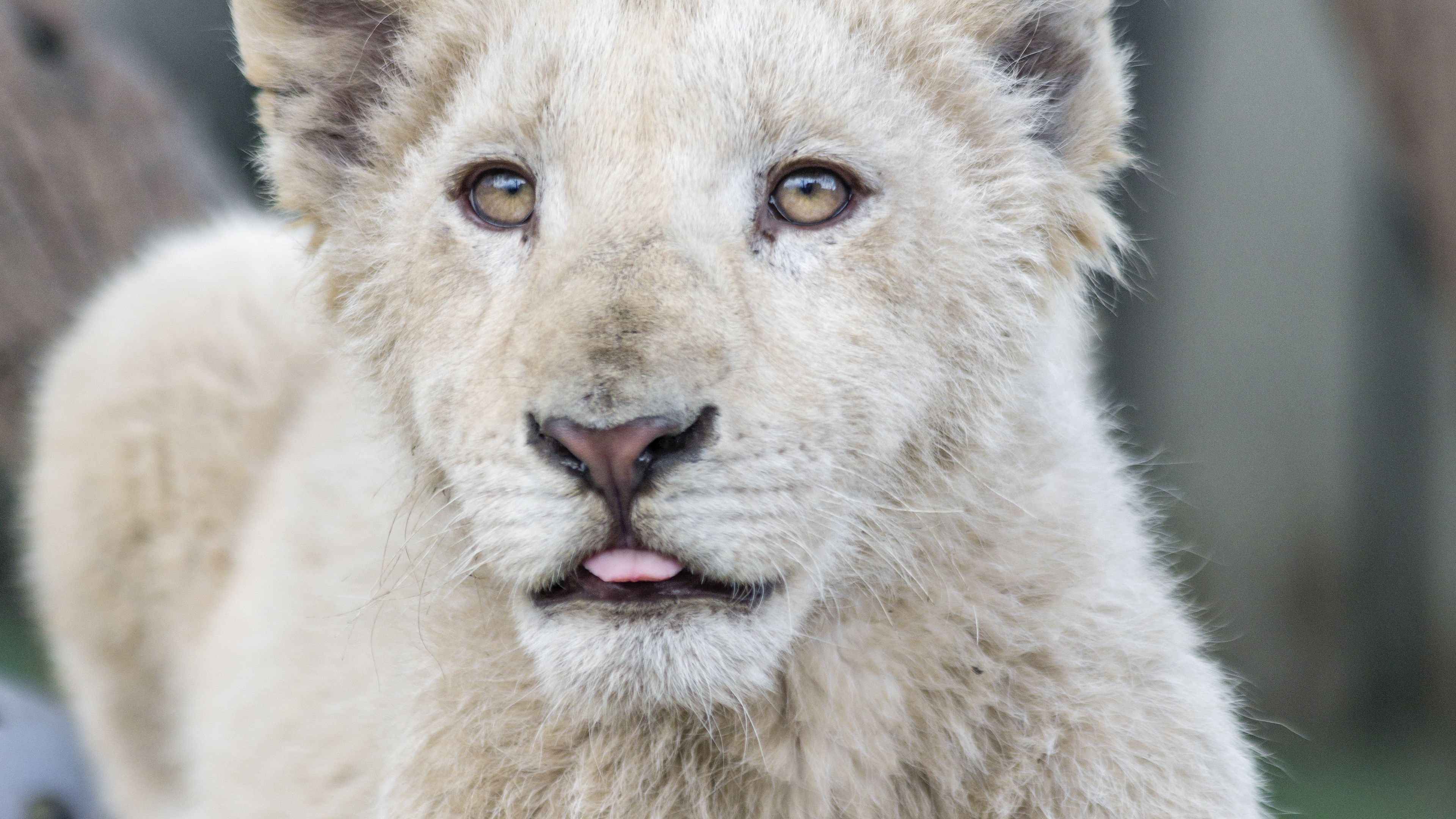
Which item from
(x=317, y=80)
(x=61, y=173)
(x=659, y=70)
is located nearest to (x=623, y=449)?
(x=659, y=70)

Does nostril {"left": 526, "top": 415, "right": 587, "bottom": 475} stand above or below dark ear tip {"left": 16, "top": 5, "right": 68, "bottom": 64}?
below

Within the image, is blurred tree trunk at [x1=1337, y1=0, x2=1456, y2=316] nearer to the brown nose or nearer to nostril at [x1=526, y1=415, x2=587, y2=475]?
the brown nose

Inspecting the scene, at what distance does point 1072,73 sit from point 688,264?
109 cm

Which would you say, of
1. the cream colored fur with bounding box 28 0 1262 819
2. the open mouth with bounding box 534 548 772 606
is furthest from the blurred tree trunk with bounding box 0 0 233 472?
the open mouth with bounding box 534 548 772 606

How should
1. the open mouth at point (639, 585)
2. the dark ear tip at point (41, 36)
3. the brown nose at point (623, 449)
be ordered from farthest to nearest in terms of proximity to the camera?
the dark ear tip at point (41, 36) < the open mouth at point (639, 585) < the brown nose at point (623, 449)

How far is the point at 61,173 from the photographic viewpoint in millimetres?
5586

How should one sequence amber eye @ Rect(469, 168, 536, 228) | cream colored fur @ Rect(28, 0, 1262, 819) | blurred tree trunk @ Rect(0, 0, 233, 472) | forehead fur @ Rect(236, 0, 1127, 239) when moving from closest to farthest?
cream colored fur @ Rect(28, 0, 1262, 819)
forehead fur @ Rect(236, 0, 1127, 239)
amber eye @ Rect(469, 168, 536, 228)
blurred tree trunk @ Rect(0, 0, 233, 472)

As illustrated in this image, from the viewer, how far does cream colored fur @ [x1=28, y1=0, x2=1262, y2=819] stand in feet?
7.77

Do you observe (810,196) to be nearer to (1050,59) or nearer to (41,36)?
(1050,59)

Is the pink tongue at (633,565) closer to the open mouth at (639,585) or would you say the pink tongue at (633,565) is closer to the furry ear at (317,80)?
the open mouth at (639,585)

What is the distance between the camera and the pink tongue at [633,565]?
7.41ft

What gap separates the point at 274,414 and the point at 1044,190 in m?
2.87

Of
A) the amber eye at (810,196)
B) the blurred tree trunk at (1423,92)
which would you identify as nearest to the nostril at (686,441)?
the amber eye at (810,196)

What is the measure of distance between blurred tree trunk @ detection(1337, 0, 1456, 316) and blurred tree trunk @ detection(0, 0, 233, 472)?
5.07 m
